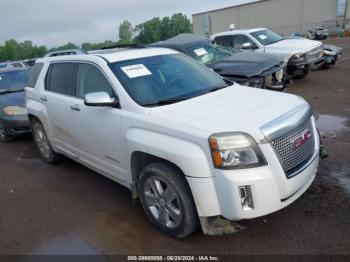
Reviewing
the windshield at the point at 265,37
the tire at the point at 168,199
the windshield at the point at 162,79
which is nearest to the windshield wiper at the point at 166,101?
the windshield at the point at 162,79

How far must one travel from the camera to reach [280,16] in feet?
182

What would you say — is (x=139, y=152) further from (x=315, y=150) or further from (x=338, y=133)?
(x=338, y=133)

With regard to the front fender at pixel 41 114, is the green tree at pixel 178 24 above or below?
below

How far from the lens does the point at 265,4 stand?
56.7 metres

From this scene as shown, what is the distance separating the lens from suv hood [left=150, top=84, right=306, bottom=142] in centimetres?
303

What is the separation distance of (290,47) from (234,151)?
8747 mm

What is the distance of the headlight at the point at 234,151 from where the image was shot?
293cm

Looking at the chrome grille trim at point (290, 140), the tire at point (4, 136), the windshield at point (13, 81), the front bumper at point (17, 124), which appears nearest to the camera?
the chrome grille trim at point (290, 140)

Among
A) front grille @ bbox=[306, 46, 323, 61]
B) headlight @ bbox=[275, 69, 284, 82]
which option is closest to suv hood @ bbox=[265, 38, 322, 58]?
front grille @ bbox=[306, 46, 323, 61]

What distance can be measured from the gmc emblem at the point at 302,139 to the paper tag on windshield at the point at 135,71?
182 cm

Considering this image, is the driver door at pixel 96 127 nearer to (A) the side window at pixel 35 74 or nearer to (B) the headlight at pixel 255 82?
(A) the side window at pixel 35 74

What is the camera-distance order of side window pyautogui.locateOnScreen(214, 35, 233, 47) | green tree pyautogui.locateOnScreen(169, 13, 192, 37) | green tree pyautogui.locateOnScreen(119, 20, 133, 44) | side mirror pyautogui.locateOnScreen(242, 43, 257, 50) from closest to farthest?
1. side mirror pyautogui.locateOnScreen(242, 43, 257, 50)
2. side window pyautogui.locateOnScreen(214, 35, 233, 47)
3. green tree pyautogui.locateOnScreen(169, 13, 192, 37)
4. green tree pyautogui.locateOnScreen(119, 20, 133, 44)

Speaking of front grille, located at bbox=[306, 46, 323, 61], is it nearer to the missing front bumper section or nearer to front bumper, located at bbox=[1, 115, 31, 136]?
front bumper, located at bbox=[1, 115, 31, 136]

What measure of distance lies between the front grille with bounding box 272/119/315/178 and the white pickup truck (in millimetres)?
7336
